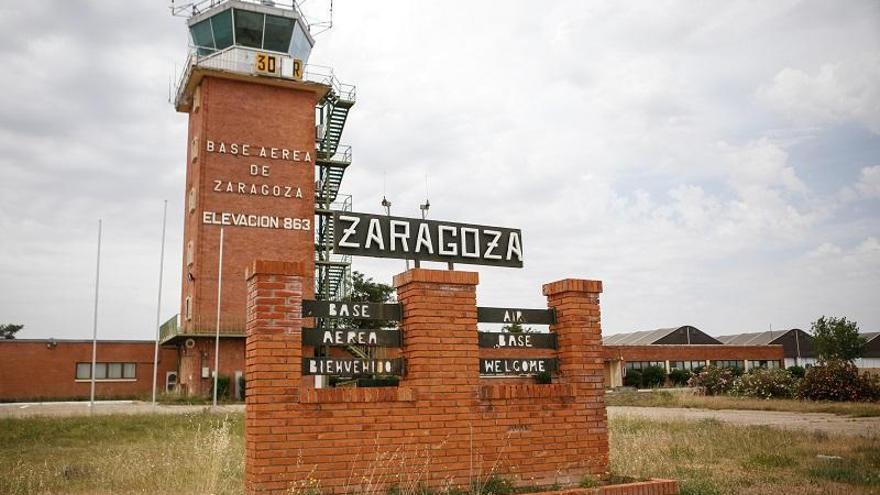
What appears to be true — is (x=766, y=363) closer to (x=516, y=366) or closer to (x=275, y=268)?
(x=516, y=366)

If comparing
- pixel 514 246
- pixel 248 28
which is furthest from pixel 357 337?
pixel 248 28

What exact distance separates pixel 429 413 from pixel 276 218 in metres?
33.2

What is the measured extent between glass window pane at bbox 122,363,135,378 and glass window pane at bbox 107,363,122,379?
0.82 ft

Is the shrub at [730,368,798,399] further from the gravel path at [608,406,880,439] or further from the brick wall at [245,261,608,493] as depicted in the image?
the brick wall at [245,261,608,493]

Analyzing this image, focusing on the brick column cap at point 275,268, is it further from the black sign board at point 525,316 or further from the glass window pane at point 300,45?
the glass window pane at point 300,45

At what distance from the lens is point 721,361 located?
68375mm

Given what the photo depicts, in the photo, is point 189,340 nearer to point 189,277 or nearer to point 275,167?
point 189,277

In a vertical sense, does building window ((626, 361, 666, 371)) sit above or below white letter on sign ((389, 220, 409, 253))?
below

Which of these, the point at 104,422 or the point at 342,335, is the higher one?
the point at 342,335

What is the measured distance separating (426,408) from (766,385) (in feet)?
95.1

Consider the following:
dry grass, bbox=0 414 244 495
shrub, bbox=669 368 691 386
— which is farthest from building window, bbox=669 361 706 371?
dry grass, bbox=0 414 244 495

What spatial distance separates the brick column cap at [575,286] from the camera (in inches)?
405

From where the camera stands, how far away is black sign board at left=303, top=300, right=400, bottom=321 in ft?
28.8

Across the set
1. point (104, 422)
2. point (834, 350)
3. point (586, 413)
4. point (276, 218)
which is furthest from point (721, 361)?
point (586, 413)
